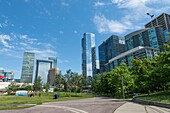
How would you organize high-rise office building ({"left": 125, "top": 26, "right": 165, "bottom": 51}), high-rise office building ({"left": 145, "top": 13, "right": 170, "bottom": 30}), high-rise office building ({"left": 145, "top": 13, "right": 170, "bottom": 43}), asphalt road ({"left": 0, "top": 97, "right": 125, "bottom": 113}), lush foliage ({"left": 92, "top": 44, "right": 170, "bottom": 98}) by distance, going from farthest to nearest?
1. high-rise office building ({"left": 145, "top": 13, "right": 170, "bottom": 30})
2. high-rise office building ({"left": 145, "top": 13, "right": 170, "bottom": 43})
3. high-rise office building ({"left": 125, "top": 26, "right": 165, "bottom": 51})
4. lush foliage ({"left": 92, "top": 44, "right": 170, "bottom": 98})
5. asphalt road ({"left": 0, "top": 97, "right": 125, "bottom": 113})

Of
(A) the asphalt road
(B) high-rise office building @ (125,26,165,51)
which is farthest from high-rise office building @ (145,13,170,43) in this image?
(A) the asphalt road

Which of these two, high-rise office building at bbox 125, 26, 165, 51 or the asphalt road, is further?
high-rise office building at bbox 125, 26, 165, 51

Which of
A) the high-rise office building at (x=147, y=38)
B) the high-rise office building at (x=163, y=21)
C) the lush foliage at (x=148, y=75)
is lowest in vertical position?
the lush foliage at (x=148, y=75)

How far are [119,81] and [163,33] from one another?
358 feet

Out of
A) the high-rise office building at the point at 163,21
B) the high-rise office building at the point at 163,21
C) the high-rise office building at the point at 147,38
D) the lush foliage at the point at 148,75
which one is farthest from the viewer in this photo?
the high-rise office building at the point at 163,21

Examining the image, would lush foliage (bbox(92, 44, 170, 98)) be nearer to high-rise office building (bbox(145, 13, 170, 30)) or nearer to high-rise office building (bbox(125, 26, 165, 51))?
high-rise office building (bbox(125, 26, 165, 51))

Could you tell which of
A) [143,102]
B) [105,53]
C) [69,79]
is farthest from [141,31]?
[143,102]

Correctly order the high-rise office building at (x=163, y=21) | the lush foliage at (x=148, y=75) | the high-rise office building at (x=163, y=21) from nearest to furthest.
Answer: the lush foliage at (x=148, y=75) < the high-rise office building at (x=163, y=21) < the high-rise office building at (x=163, y=21)

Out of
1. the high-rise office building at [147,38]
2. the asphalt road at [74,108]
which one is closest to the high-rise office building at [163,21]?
the high-rise office building at [147,38]

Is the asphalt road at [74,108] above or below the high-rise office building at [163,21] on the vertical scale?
below

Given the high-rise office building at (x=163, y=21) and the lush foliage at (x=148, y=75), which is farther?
the high-rise office building at (x=163, y=21)

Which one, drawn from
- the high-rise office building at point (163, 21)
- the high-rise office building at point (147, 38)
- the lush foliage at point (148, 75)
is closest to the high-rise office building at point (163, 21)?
the high-rise office building at point (163, 21)

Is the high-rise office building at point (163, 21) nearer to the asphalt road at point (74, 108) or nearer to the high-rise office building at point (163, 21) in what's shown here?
the high-rise office building at point (163, 21)

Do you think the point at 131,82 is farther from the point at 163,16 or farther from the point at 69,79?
the point at 163,16
